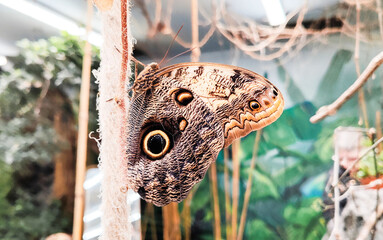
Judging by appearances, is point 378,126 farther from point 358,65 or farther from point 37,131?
point 37,131

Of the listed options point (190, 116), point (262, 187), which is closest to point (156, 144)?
point (190, 116)

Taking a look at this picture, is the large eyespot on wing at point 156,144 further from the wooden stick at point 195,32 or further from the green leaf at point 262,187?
the green leaf at point 262,187

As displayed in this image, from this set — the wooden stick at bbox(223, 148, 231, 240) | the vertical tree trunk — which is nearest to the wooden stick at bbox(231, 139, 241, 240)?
the wooden stick at bbox(223, 148, 231, 240)

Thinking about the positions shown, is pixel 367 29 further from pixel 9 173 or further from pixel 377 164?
pixel 9 173

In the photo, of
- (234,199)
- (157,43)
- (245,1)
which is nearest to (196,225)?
(234,199)

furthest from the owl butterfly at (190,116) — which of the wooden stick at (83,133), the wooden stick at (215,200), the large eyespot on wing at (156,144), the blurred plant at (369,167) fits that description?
the wooden stick at (215,200)

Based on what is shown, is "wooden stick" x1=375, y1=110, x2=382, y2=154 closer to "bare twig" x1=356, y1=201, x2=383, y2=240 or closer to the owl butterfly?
"bare twig" x1=356, y1=201, x2=383, y2=240

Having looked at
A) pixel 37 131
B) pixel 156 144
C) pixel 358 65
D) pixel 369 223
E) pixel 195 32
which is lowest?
pixel 369 223
